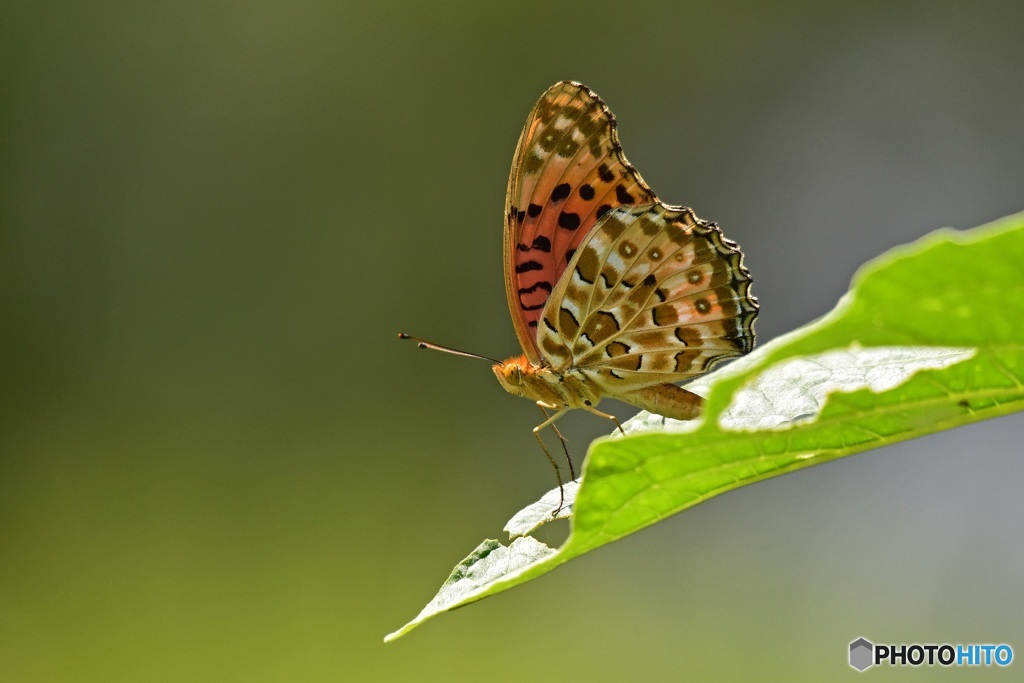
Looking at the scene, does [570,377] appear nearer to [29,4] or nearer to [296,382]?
[296,382]

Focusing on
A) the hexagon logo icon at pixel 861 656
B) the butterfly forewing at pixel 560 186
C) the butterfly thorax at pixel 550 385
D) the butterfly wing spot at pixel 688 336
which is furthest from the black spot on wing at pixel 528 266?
the hexagon logo icon at pixel 861 656

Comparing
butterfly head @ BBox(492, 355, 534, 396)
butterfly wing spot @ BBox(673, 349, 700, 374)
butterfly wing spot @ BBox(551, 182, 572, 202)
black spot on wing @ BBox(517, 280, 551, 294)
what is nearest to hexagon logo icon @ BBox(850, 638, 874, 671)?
butterfly wing spot @ BBox(673, 349, 700, 374)

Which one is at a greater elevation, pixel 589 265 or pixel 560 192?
pixel 560 192

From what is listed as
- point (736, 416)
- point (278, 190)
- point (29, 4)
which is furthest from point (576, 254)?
point (29, 4)

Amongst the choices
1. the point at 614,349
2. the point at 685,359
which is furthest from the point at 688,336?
the point at 614,349

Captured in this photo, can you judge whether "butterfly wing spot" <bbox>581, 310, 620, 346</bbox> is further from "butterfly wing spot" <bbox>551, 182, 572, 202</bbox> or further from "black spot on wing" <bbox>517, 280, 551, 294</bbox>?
"butterfly wing spot" <bbox>551, 182, 572, 202</bbox>

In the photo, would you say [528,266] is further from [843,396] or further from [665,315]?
[843,396]
